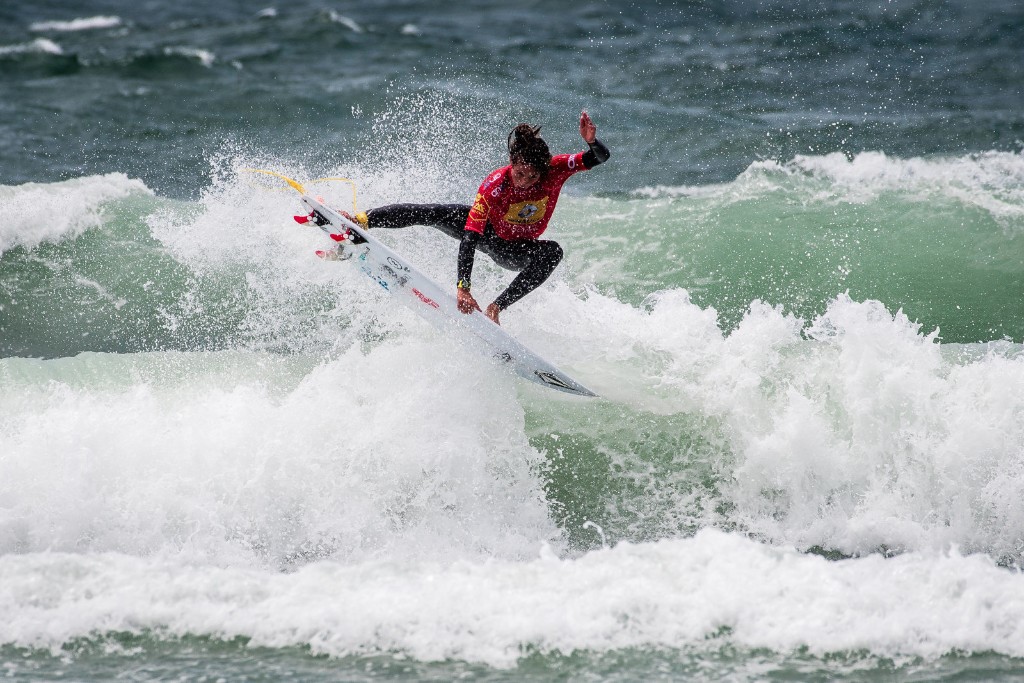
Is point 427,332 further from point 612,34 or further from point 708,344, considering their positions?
point 612,34

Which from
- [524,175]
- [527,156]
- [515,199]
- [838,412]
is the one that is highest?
[527,156]

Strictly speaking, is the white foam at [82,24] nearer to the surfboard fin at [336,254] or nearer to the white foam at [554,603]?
the surfboard fin at [336,254]

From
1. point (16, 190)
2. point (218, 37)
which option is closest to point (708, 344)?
point (16, 190)

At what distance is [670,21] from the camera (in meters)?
19.0

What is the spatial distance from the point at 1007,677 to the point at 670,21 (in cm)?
1650

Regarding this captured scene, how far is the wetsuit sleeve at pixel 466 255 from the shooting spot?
6.18 meters

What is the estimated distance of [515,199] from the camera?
6.25 m

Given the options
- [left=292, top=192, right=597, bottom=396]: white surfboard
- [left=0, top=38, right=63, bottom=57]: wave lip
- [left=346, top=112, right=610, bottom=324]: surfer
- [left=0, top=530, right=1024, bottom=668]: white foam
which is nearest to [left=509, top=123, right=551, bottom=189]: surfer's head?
[left=346, top=112, right=610, bottom=324]: surfer

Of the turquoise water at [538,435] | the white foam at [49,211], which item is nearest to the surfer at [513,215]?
the turquoise water at [538,435]

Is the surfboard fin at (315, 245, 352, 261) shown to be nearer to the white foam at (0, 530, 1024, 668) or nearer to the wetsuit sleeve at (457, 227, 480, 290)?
the wetsuit sleeve at (457, 227, 480, 290)

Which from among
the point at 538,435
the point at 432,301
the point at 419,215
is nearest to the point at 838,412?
the point at 538,435

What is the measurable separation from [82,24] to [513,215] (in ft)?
62.5

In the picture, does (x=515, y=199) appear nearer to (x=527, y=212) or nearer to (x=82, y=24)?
(x=527, y=212)

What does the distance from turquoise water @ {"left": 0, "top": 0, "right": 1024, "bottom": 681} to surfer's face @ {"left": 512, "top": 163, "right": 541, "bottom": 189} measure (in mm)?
1319
